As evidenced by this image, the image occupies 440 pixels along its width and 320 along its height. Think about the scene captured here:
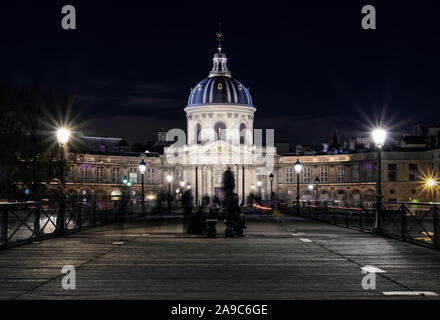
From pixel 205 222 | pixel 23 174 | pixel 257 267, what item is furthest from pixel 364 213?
pixel 23 174

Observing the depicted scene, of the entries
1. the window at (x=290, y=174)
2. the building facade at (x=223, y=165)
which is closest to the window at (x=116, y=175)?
the building facade at (x=223, y=165)

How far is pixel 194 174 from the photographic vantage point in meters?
120

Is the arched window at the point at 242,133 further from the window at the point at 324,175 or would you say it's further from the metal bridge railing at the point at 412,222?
the metal bridge railing at the point at 412,222

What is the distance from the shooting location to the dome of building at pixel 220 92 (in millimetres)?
119812

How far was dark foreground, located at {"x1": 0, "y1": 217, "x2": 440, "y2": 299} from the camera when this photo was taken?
10.4m

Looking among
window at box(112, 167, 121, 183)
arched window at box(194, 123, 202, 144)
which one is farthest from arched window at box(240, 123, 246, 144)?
window at box(112, 167, 121, 183)

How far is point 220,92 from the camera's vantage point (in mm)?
119812

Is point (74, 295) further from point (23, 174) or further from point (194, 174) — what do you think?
point (194, 174)

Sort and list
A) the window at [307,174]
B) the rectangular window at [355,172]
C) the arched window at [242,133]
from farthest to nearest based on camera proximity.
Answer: the arched window at [242,133]
the window at [307,174]
the rectangular window at [355,172]

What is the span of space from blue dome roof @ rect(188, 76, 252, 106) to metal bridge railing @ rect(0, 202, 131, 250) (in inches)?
3605

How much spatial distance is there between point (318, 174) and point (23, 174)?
72163 mm

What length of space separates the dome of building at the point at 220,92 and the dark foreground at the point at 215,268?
9938 centimetres

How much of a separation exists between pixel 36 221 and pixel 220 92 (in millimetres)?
100285

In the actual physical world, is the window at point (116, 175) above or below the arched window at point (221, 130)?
below
